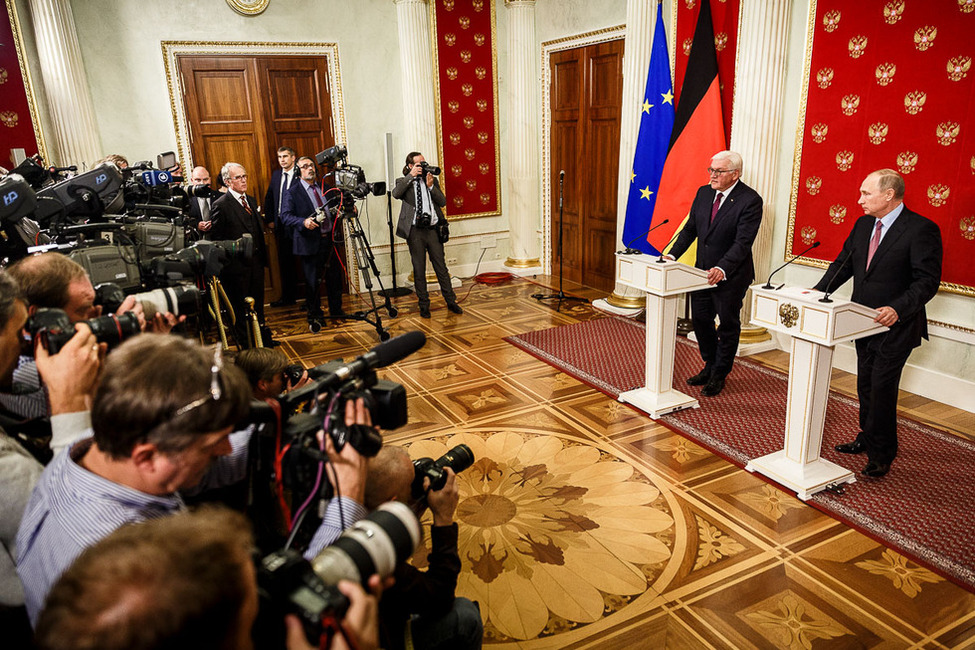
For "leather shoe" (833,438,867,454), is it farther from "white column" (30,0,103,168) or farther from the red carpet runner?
"white column" (30,0,103,168)

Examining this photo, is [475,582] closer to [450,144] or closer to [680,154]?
[680,154]

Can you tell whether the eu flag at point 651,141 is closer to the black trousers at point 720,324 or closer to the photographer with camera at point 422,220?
the black trousers at point 720,324

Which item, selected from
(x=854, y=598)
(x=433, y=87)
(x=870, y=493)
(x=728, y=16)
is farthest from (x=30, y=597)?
(x=433, y=87)

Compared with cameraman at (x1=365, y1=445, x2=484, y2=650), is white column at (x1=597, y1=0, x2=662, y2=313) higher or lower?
higher

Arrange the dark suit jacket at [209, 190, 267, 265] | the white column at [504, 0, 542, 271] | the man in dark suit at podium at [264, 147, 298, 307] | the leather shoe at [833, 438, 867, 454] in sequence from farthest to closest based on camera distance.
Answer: the white column at [504, 0, 542, 271] < the man in dark suit at podium at [264, 147, 298, 307] < the dark suit jacket at [209, 190, 267, 265] < the leather shoe at [833, 438, 867, 454]

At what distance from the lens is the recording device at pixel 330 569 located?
90cm

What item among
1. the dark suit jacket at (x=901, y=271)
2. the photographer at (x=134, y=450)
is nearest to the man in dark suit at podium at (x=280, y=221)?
the dark suit jacket at (x=901, y=271)

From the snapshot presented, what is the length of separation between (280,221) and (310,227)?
0.56 metres

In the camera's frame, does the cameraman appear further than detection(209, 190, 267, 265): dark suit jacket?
No

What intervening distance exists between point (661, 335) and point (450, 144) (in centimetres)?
400

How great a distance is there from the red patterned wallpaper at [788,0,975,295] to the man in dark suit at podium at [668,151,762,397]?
0.73 metres

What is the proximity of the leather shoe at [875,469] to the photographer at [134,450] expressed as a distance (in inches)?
117

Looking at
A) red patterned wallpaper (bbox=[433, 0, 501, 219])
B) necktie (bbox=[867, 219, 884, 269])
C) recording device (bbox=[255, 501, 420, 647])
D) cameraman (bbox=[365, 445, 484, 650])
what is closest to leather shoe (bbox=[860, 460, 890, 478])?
necktie (bbox=[867, 219, 884, 269])

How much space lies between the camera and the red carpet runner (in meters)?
2.63
